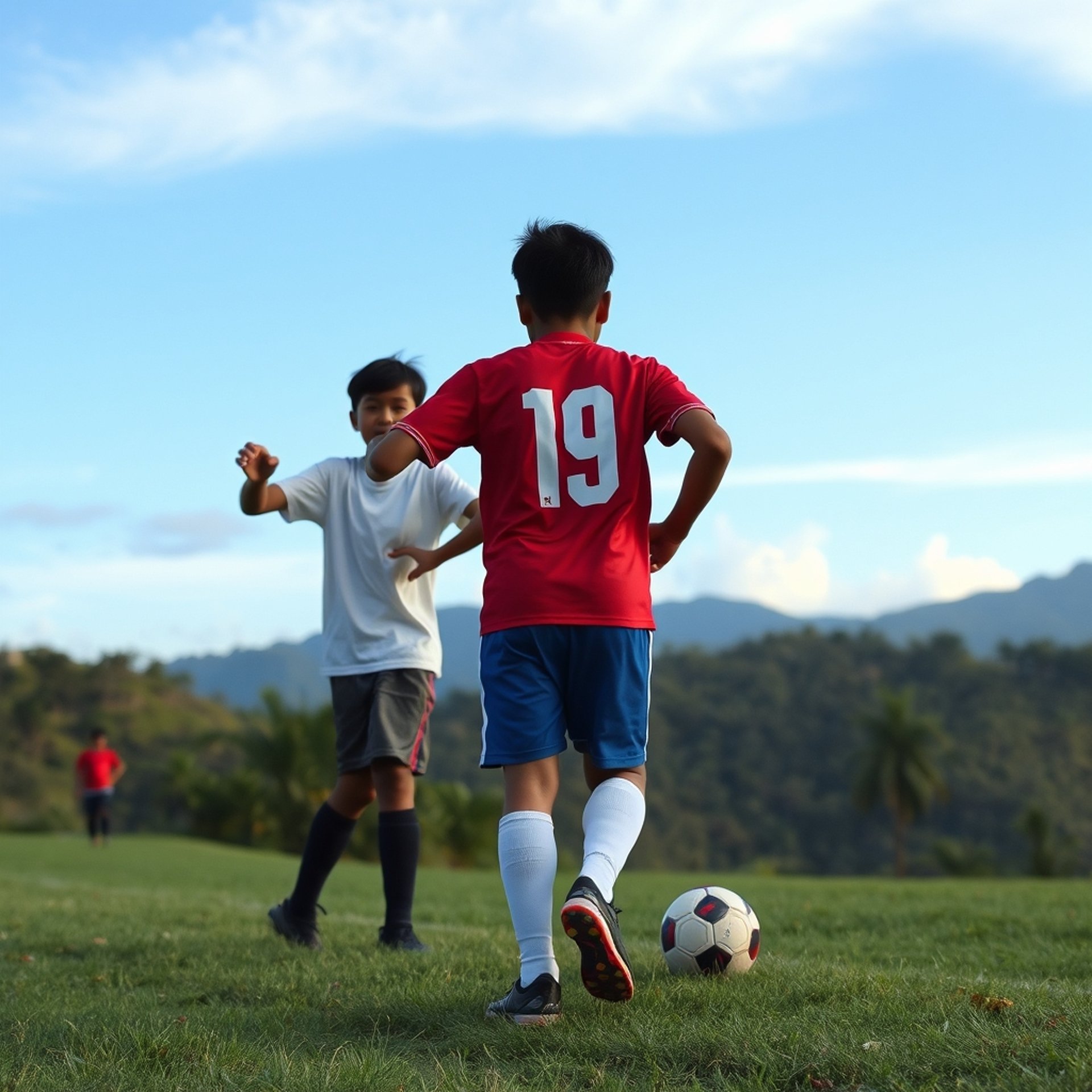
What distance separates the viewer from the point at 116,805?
61969 mm

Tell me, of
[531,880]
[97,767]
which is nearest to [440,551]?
[531,880]

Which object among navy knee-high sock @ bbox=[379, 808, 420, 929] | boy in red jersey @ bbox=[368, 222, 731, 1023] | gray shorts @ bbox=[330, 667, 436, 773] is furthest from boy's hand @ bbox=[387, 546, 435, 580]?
boy in red jersey @ bbox=[368, 222, 731, 1023]

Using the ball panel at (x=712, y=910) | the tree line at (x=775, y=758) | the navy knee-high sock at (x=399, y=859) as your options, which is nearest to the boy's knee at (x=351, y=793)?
the navy knee-high sock at (x=399, y=859)

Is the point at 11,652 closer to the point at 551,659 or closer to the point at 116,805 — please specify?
the point at 116,805

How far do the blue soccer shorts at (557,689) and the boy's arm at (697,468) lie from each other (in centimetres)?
34

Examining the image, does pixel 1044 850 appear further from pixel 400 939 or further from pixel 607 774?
pixel 607 774

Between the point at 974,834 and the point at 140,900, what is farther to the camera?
the point at 974,834

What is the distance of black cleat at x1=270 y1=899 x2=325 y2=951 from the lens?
5227 mm

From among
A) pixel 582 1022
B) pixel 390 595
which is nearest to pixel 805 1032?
pixel 582 1022

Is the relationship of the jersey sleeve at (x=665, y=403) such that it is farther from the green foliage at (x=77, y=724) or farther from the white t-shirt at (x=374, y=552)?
the green foliage at (x=77, y=724)

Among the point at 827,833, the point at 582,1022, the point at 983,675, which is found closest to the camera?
the point at 582,1022

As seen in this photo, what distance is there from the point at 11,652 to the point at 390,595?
73404mm

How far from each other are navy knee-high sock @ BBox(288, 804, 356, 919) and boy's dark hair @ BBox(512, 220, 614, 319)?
100 inches

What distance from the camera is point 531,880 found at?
3.43 meters
